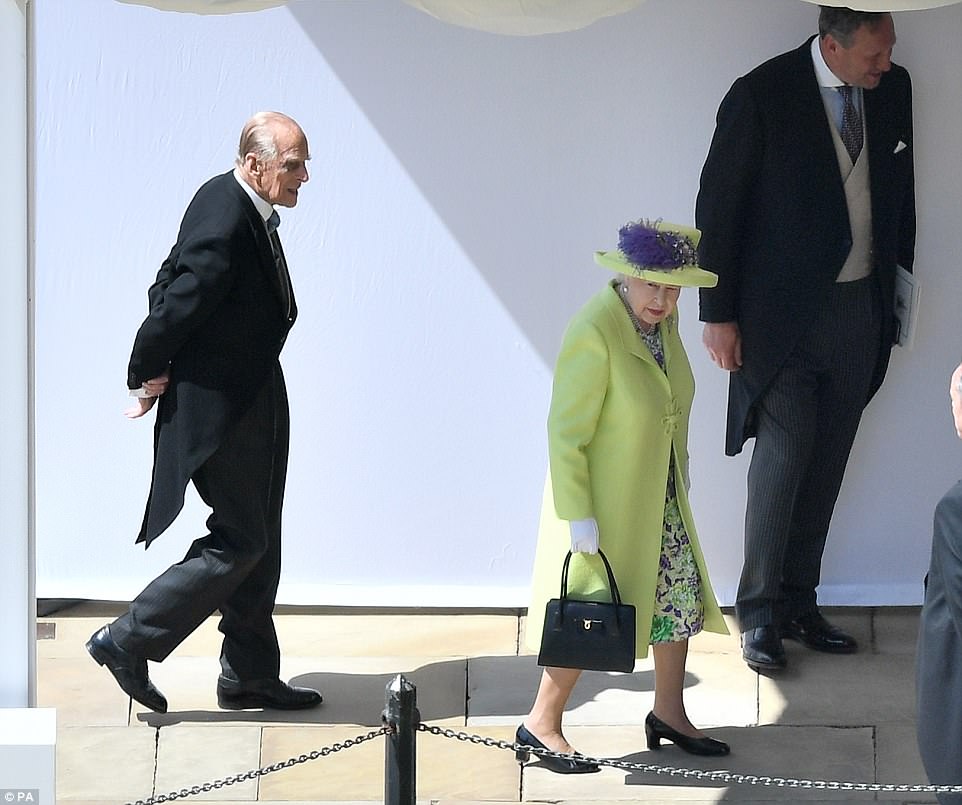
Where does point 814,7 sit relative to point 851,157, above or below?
above

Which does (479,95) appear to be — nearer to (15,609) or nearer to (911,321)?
(911,321)

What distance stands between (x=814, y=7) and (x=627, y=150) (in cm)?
73

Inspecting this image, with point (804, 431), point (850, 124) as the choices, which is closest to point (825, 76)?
point (850, 124)

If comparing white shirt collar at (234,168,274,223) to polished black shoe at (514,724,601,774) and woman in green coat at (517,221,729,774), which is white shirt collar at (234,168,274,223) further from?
polished black shoe at (514,724,601,774)

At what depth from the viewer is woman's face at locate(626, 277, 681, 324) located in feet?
13.1

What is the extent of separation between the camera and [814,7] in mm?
5008

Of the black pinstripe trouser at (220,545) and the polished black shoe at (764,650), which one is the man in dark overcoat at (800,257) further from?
the black pinstripe trouser at (220,545)

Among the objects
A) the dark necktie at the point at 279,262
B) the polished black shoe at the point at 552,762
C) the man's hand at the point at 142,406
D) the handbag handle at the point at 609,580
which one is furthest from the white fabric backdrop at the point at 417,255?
the handbag handle at the point at 609,580

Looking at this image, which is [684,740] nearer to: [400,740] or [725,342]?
[725,342]

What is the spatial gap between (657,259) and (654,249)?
26mm

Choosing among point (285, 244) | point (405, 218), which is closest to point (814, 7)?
point (405, 218)

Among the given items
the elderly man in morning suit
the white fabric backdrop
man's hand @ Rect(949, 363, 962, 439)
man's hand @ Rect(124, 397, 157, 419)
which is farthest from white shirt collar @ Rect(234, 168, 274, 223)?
man's hand @ Rect(949, 363, 962, 439)

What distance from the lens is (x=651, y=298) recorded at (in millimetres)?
4000

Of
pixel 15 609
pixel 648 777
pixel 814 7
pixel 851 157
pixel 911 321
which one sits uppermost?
pixel 814 7
